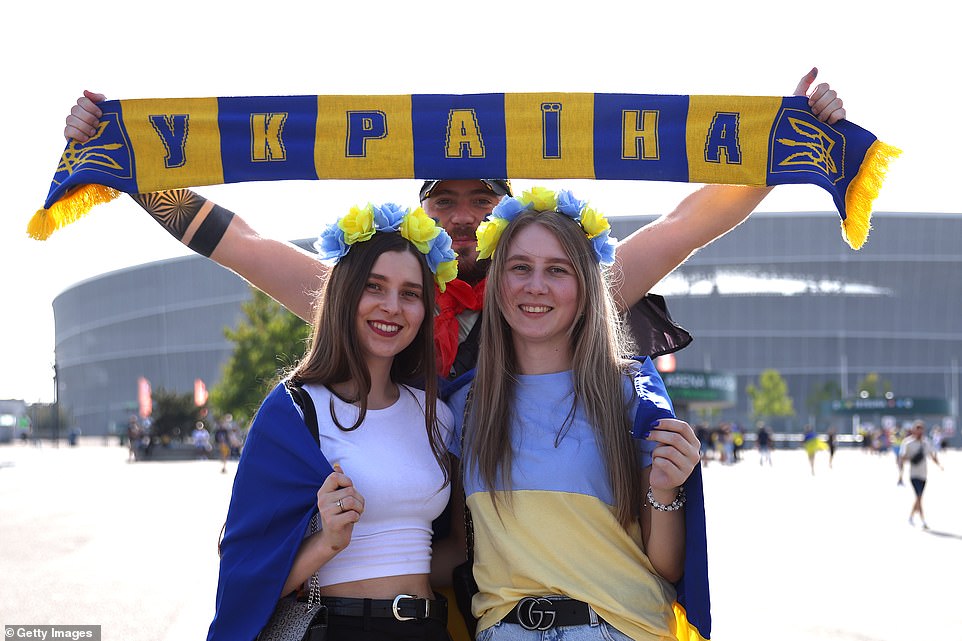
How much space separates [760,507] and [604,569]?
16.5 metres

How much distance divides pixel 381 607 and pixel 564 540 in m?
0.62

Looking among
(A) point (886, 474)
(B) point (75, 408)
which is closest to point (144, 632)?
(A) point (886, 474)

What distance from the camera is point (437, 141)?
14.9 ft

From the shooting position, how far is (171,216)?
4648mm

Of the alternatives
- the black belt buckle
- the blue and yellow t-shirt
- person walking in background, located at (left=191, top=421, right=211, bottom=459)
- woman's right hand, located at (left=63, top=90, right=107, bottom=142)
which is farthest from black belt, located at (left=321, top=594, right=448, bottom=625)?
person walking in background, located at (left=191, top=421, right=211, bottom=459)

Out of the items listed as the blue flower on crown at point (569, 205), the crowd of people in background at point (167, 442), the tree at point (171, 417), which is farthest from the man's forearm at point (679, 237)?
the tree at point (171, 417)

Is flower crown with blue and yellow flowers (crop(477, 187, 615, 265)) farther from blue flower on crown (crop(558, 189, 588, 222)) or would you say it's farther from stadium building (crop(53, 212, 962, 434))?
stadium building (crop(53, 212, 962, 434))

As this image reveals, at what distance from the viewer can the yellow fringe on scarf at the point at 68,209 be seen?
14.6ft

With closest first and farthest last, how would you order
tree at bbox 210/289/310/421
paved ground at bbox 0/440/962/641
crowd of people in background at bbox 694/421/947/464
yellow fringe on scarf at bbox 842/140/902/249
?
yellow fringe on scarf at bbox 842/140/902/249 → paved ground at bbox 0/440/962/641 → crowd of people in background at bbox 694/421/947/464 → tree at bbox 210/289/310/421

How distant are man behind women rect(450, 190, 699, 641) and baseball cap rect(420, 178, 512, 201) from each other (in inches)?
47.1

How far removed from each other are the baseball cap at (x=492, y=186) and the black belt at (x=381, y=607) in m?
2.10

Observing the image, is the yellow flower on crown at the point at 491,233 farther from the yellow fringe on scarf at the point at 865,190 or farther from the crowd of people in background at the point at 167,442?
the crowd of people in background at the point at 167,442

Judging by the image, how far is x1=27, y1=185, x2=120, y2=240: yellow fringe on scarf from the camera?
445 cm

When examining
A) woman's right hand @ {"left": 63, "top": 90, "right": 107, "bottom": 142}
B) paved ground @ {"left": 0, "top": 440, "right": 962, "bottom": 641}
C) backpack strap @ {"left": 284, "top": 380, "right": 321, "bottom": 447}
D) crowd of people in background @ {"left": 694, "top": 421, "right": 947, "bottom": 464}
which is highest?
woman's right hand @ {"left": 63, "top": 90, "right": 107, "bottom": 142}
